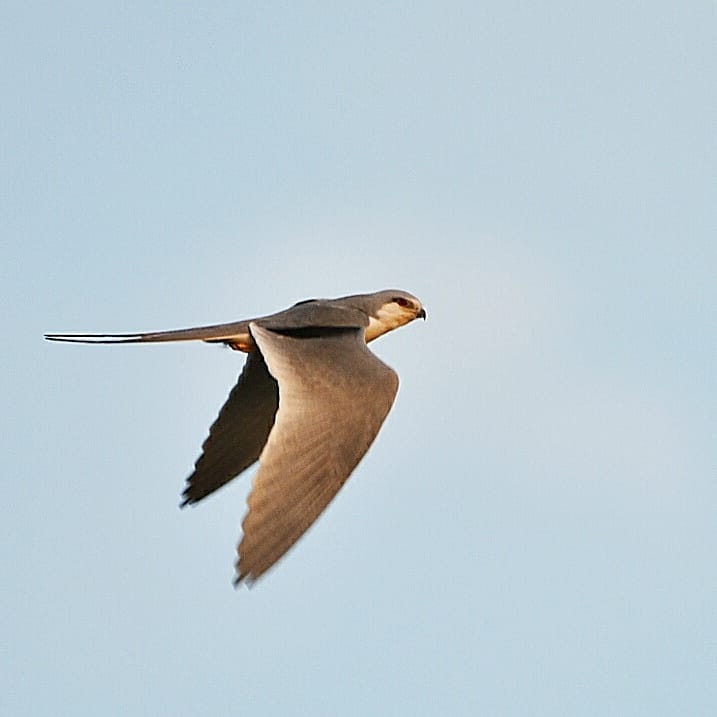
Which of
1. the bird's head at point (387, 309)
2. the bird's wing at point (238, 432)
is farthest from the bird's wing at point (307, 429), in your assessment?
the bird's head at point (387, 309)

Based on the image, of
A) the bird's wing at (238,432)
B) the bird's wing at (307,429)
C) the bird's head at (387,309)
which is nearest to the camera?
the bird's wing at (307,429)

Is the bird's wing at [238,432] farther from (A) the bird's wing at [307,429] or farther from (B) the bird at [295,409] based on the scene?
(A) the bird's wing at [307,429]

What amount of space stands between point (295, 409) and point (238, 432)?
2039mm

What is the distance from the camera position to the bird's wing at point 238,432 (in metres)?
12.6

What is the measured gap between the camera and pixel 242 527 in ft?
31.5

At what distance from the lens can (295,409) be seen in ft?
34.9

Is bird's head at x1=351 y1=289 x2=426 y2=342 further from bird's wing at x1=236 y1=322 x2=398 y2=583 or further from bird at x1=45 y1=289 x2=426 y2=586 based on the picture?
bird's wing at x1=236 y1=322 x2=398 y2=583

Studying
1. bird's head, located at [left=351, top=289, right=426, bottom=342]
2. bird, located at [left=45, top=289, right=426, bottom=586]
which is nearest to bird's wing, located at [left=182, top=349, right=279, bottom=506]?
bird, located at [left=45, top=289, right=426, bottom=586]

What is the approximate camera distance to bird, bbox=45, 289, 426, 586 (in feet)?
32.3

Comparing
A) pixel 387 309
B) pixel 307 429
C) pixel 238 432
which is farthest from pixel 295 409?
pixel 387 309

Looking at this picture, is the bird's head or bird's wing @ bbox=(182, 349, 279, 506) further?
the bird's head

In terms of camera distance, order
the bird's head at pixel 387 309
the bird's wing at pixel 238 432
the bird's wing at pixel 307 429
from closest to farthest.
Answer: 1. the bird's wing at pixel 307 429
2. the bird's wing at pixel 238 432
3. the bird's head at pixel 387 309

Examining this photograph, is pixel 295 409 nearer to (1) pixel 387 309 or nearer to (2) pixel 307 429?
(2) pixel 307 429

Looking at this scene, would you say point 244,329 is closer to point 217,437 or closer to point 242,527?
point 217,437
